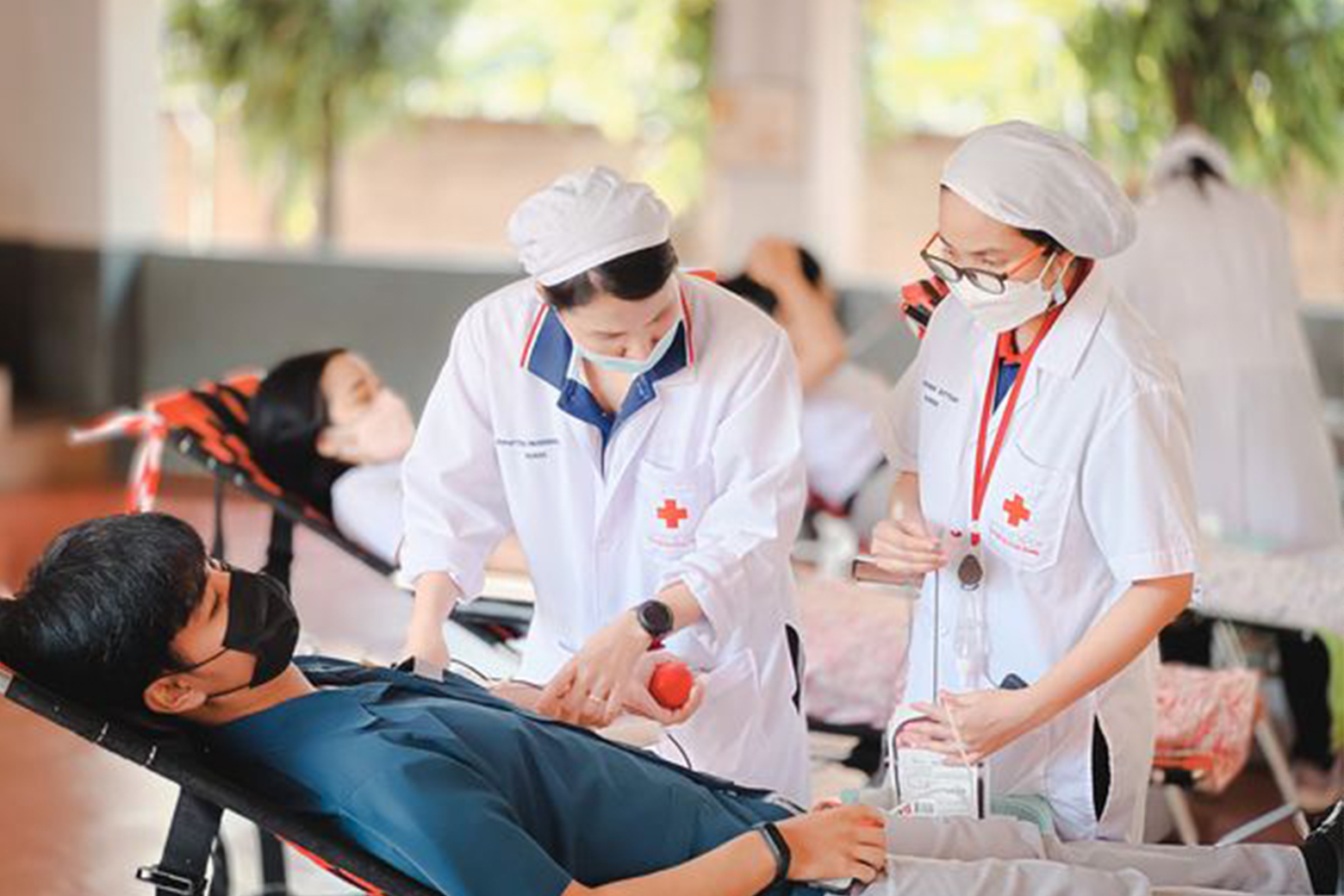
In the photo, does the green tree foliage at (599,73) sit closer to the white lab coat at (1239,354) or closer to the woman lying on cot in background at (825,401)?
the woman lying on cot in background at (825,401)

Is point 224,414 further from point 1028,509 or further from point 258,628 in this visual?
point 1028,509

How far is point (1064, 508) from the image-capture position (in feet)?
6.96

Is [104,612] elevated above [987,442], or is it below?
below

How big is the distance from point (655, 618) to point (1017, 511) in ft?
1.22

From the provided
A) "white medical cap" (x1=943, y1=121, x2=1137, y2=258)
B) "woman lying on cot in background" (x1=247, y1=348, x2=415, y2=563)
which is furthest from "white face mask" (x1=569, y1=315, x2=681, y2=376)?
"woman lying on cot in background" (x1=247, y1=348, x2=415, y2=563)

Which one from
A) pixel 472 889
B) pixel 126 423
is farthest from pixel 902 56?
pixel 472 889

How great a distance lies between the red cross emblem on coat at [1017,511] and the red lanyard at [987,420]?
0.13 ft

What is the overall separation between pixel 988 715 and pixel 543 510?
544 millimetres

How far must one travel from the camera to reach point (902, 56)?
8523mm

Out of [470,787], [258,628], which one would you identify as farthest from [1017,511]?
[258,628]

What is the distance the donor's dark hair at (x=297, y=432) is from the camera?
315 centimetres

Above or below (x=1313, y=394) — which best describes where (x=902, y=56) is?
above

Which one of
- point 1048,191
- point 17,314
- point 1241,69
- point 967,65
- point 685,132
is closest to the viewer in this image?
point 1048,191

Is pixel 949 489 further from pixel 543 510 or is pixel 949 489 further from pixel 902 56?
pixel 902 56
